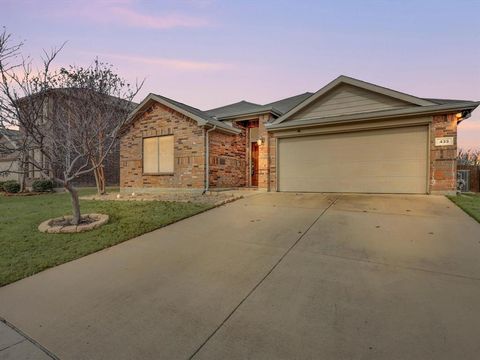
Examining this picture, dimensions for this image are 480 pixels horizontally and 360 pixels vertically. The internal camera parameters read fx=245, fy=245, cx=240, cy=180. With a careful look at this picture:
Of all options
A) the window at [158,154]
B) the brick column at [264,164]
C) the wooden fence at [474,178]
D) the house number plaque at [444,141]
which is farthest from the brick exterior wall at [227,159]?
the wooden fence at [474,178]

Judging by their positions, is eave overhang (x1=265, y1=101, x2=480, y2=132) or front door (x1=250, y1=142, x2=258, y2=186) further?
front door (x1=250, y1=142, x2=258, y2=186)

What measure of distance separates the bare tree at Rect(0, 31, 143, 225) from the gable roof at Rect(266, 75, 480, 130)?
5654 millimetres

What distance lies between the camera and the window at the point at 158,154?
437 inches

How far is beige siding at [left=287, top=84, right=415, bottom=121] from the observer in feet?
27.7

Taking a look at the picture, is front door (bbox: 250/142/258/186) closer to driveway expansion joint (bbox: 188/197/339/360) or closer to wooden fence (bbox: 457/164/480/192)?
driveway expansion joint (bbox: 188/197/339/360)

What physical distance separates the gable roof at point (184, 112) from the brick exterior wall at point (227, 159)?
383 millimetres

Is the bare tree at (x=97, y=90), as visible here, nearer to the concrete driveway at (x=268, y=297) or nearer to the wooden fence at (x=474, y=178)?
the concrete driveway at (x=268, y=297)

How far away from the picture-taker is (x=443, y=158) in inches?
296

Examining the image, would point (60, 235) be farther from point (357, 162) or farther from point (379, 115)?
point (379, 115)

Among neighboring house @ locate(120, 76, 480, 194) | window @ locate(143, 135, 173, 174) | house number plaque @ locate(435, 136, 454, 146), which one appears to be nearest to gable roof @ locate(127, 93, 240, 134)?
neighboring house @ locate(120, 76, 480, 194)

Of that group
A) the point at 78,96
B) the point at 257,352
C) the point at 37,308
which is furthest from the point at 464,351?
the point at 78,96

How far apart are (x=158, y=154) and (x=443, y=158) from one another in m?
10.7

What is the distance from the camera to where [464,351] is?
1687mm

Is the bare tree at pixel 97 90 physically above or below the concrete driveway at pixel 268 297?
above
